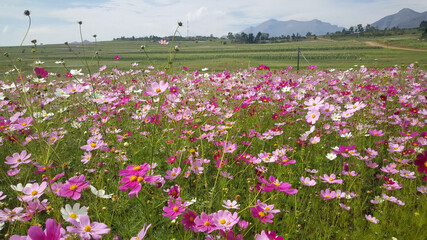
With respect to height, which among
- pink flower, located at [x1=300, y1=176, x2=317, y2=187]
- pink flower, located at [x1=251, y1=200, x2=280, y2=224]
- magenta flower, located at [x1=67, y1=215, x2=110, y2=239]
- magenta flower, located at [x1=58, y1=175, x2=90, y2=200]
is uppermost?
magenta flower, located at [x1=58, y1=175, x2=90, y2=200]

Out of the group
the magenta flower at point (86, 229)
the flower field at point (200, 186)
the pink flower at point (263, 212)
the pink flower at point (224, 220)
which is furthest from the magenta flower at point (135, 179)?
the pink flower at point (263, 212)

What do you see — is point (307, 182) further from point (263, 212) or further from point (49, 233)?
point (49, 233)

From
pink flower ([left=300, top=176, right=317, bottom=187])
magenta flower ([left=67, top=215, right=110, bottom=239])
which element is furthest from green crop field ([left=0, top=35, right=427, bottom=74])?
pink flower ([left=300, top=176, right=317, bottom=187])

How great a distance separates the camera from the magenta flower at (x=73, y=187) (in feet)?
3.16

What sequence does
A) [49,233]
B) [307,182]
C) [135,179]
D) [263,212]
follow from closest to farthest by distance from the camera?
[49,233] → [135,179] → [263,212] → [307,182]

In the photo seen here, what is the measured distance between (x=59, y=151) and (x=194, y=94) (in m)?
1.88

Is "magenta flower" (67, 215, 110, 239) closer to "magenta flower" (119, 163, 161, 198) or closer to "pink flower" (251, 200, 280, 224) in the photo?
"magenta flower" (119, 163, 161, 198)

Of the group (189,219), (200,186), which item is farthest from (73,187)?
(200,186)

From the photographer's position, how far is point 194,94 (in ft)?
11.7

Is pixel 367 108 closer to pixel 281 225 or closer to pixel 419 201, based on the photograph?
pixel 419 201

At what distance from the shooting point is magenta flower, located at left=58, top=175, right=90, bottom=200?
96 centimetres

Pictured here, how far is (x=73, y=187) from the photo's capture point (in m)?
0.98

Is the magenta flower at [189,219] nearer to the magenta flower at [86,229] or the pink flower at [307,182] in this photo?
the magenta flower at [86,229]

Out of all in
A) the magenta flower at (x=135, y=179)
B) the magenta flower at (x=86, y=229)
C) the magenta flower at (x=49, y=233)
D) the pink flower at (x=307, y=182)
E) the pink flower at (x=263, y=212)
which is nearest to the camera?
the magenta flower at (x=49, y=233)
